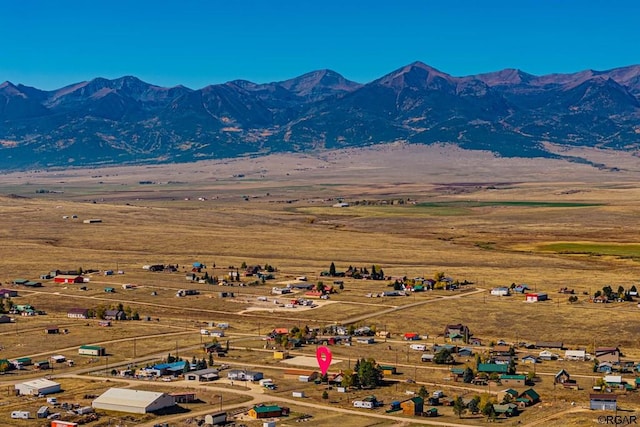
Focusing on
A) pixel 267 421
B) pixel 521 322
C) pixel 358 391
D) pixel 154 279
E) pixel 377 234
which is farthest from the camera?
pixel 377 234

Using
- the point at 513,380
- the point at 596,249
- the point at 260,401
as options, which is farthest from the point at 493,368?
the point at 596,249

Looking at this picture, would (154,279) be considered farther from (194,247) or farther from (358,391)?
(358,391)

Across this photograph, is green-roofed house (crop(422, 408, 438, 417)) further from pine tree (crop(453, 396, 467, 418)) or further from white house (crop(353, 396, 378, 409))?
white house (crop(353, 396, 378, 409))

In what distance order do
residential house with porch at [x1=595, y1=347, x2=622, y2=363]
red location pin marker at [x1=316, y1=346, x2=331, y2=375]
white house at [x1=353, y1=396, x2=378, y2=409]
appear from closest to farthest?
white house at [x1=353, y1=396, x2=378, y2=409]
red location pin marker at [x1=316, y1=346, x2=331, y2=375]
residential house with porch at [x1=595, y1=347, x2=622, y2=363]

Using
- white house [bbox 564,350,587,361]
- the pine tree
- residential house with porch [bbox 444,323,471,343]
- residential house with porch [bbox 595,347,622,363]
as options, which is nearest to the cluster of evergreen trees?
the pine tree

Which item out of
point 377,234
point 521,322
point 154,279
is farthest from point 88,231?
point 521,322

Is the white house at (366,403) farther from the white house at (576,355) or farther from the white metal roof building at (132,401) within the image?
the white house at (576,355)

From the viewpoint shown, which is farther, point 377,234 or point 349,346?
point 377,234
